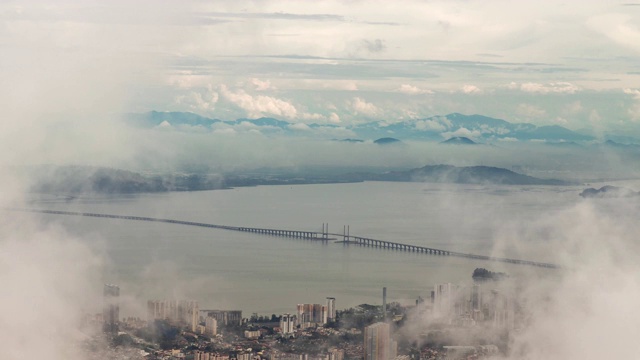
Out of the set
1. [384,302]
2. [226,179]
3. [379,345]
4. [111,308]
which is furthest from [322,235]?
[379,345]

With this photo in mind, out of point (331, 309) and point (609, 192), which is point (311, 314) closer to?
point (331, 309)

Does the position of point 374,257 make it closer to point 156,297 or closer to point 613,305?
point 156,297

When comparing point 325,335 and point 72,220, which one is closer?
point 325,335

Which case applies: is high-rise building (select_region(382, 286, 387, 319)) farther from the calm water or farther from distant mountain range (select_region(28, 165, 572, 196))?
distant mountain range (select_region(28, 165, 572, 196))

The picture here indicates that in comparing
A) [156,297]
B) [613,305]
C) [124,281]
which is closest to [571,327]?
[613,305]

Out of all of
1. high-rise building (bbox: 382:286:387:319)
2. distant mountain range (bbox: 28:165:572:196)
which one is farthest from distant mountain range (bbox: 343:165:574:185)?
high-rise building (bbox: 382:286:387:319)

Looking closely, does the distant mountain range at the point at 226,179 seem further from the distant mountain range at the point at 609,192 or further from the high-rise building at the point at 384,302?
the high-rise building at the point at 384,302
